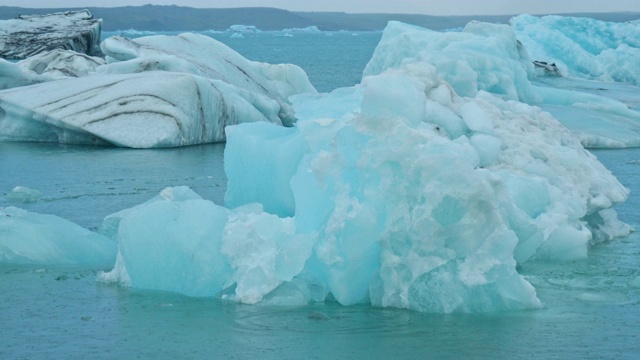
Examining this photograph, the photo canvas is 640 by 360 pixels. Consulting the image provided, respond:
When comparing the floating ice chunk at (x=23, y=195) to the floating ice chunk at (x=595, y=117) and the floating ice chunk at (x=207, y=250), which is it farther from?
the floating ice chunk at (x=595, y=117)

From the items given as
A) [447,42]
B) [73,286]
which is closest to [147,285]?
[73,286]

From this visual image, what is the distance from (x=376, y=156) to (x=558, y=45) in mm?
21136

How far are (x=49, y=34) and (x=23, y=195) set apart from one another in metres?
20.2

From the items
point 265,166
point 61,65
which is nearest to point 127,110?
point 61,65

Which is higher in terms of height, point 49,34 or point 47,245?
point 47,245

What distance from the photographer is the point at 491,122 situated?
7.05 meters

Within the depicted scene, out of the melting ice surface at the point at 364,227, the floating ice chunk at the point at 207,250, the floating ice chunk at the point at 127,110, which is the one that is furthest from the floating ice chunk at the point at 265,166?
the floating ice chunk at the point at 127,110

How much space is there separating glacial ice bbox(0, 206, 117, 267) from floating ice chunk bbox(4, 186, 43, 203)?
2.16 metres

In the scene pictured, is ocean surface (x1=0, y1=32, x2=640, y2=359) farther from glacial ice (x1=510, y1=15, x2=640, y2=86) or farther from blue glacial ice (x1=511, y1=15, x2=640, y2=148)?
glacial ice (x1=510, y1=15, x2=640, y2=86)

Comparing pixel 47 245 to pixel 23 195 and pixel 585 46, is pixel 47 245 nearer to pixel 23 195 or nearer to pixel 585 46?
pixel 23 195

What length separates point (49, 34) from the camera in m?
27.8

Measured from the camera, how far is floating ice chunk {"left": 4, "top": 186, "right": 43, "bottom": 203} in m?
8.59

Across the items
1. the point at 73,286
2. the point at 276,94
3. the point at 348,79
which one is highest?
the point at 73,286

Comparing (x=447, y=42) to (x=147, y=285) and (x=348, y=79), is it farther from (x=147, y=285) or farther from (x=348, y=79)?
(x=348, y=79)
